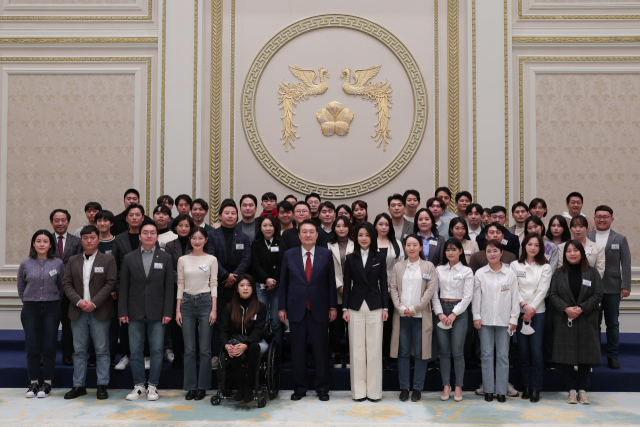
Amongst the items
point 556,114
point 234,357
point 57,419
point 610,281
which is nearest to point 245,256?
point 234,357

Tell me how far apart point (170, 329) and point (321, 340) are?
1.45 meters

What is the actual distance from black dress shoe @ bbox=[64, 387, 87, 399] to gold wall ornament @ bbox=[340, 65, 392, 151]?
160 inches

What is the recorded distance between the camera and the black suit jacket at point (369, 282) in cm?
457

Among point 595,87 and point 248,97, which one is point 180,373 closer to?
point 248,97

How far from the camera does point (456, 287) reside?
456 cm

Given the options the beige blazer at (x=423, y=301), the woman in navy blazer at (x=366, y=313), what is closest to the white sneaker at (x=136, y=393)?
the woman in navy blazer at (x=366, y=313)

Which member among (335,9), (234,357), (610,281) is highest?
(335,9)

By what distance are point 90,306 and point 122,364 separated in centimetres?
66

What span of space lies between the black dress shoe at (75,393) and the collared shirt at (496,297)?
3.26m

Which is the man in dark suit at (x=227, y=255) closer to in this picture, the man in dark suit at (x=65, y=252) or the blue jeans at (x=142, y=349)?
the blue jeans at (x=142, y=349)

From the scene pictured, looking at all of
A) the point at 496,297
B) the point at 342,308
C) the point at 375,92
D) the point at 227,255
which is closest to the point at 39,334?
the point at 227,255

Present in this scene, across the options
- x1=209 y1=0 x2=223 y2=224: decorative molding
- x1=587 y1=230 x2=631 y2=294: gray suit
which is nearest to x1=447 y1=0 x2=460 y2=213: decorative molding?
x1=587 y1=230 x2=631 y2=294: gray suit

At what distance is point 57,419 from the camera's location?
13.4ft

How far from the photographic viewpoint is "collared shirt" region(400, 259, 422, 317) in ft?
15.0
